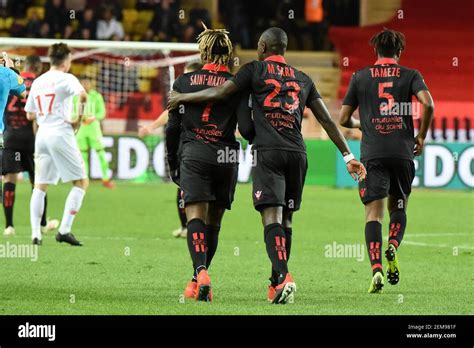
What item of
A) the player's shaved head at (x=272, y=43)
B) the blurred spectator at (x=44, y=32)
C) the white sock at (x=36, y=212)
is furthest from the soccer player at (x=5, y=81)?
the blurred spectator at (x=44, y=32)

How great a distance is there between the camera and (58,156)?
13.8 metres

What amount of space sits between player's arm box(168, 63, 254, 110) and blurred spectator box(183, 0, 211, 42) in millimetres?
22755

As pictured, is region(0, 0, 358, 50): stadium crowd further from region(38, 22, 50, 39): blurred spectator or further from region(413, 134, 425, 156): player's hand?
region(413, 134, 425, 156): player's hand

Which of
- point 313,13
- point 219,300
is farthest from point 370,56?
point 219,300

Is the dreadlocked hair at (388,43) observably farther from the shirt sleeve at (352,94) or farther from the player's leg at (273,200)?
the player's leg at (273,200)

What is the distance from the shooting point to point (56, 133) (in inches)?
545

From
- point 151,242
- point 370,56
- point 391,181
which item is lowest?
point 151,242

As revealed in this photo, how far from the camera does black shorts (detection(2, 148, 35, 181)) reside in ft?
50.9

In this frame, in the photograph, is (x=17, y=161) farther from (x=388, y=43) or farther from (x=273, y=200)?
(x=273, y=200)

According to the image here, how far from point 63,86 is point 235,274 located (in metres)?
3.53

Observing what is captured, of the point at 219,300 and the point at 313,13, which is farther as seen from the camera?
the point at 313,13

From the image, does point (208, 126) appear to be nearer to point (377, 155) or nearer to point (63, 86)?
point (377, 155)

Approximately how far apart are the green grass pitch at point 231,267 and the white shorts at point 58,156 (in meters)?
0.84
